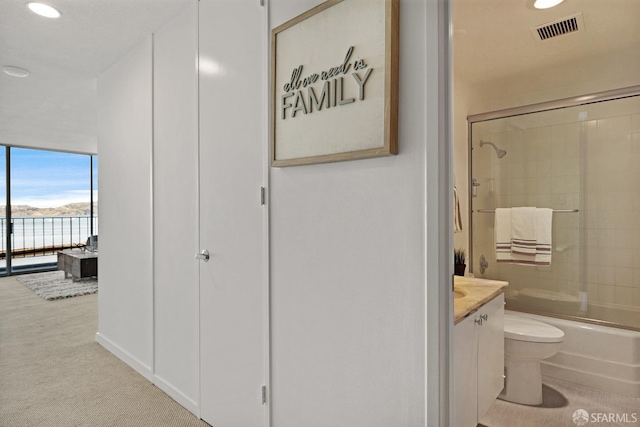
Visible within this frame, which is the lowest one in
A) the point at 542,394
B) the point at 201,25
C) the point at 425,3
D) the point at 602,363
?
the point at 542,394

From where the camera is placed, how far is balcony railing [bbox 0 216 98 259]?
22.6ft

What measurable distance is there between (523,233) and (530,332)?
38.7 inches

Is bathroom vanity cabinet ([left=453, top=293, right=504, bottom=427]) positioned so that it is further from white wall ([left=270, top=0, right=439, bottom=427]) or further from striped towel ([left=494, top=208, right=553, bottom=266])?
striped towel ([left=494, top=208, right=553, bottom=266])

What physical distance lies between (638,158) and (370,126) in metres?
2.51

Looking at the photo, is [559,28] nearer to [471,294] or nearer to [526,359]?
[471,294]

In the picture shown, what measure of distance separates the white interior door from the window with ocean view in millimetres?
6445

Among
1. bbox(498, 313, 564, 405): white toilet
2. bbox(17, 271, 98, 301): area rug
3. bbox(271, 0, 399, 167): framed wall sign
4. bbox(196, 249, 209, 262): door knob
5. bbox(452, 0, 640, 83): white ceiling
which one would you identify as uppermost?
bbox(452, 0, 640, 83): white ceiling

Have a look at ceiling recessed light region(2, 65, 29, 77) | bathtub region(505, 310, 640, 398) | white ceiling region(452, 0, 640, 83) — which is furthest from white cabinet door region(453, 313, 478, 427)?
ceiling recessed light region(2, 65, 29, 77)

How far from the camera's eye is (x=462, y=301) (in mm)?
1783

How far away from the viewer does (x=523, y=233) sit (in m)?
3.06

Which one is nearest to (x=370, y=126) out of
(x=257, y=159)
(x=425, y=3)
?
(x=425, y=3)

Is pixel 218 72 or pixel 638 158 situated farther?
pixel 638 158

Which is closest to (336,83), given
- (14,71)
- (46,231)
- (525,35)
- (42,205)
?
(525,35)

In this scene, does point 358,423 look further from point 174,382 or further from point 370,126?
point 174,382
